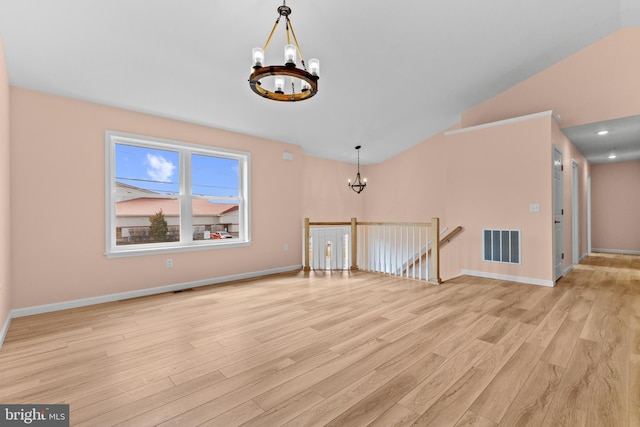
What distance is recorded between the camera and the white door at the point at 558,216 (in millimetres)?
4652

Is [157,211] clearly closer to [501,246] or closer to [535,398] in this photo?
[535,398]

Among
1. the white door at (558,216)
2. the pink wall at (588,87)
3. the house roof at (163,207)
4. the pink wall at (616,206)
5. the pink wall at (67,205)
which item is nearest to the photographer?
the pink wall at (67,205)

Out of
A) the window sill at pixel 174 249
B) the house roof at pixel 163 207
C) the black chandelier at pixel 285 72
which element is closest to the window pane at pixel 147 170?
the house roof at pixel 163 207

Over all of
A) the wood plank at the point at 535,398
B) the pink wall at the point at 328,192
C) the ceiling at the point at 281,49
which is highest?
the ceiling at the point at 281,49

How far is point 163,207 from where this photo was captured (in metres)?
4.53

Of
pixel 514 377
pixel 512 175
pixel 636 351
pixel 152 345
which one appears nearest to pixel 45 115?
pixel 152 345

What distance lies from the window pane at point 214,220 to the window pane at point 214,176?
18 centimetres

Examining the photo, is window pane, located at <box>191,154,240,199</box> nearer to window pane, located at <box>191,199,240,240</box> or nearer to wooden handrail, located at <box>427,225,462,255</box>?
window pane, located at <box>191,199,240,240</box>

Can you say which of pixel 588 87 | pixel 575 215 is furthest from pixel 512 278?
pixel 588 87

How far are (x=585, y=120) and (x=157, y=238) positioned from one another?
7.10 meters

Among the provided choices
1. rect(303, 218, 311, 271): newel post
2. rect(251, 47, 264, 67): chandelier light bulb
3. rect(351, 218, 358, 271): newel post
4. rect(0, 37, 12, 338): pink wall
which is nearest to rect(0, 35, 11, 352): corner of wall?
rect(0, 37, 12, 338): pink wall

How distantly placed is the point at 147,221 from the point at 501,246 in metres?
5.66

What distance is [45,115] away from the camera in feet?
11.3

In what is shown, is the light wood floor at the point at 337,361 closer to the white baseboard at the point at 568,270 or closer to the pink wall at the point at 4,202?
the pink wall at the point at 4,202
